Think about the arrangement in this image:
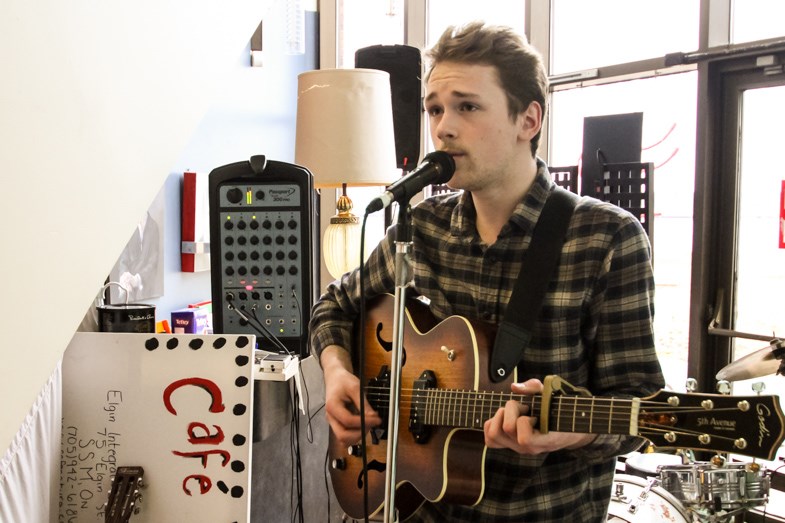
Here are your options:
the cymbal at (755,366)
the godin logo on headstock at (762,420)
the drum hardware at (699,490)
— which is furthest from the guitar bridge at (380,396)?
the cymbal at (755,366)

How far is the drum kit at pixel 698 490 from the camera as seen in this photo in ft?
7.44

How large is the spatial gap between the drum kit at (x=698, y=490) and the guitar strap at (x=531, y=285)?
1130 mm

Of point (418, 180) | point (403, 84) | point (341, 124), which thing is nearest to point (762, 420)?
point (418, 180)

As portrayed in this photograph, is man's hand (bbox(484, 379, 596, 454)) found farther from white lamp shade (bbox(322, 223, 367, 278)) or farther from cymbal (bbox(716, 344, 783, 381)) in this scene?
white lamp shade (bbox(322, 223, 367, 278))

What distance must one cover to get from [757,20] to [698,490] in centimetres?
187

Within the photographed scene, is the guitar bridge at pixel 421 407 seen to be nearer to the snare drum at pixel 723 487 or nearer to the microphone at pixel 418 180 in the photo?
the microphone at pixel 418 180

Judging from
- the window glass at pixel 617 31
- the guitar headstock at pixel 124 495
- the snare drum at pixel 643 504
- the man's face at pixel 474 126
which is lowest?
the snare drum at pixel 643 504

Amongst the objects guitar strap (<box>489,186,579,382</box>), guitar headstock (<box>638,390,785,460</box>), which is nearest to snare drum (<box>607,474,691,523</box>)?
guitar strap (<box>489,186,579,382</box>)

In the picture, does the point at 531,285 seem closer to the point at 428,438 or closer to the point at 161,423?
the point at 428,438

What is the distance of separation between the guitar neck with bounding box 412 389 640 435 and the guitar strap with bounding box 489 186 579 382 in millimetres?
63

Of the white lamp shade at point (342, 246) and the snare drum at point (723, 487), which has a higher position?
the white lamp shade at point (342, 246)

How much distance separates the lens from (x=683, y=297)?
3.28 m

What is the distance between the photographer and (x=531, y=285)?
1.43 meters

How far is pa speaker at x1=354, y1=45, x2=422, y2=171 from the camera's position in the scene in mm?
3545
